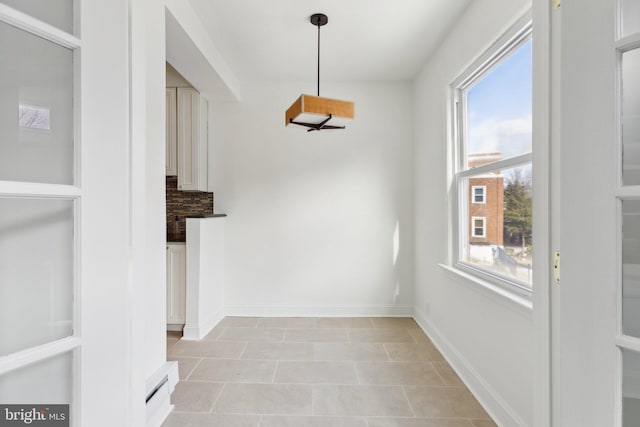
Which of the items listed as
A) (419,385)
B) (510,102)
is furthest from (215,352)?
(510,102)

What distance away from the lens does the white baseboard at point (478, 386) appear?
1.80 meters

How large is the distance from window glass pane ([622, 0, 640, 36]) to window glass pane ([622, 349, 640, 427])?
785 mm

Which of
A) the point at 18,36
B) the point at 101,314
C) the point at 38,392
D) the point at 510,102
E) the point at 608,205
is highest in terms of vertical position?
the point at 510,102

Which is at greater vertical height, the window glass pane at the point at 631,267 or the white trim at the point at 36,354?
the window glass pane at the point at 631,267

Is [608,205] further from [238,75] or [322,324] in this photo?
[238,75]

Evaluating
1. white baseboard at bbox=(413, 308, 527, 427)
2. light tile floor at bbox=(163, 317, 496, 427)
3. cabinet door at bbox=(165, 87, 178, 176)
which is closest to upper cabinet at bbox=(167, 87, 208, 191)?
cabinet door at bbox=(165, 87, 178, 176)

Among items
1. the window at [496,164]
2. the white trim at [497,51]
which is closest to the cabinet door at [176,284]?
the window at [496,164]

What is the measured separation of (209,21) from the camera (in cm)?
254

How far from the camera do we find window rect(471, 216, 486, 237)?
238 cm

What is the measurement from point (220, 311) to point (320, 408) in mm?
2046

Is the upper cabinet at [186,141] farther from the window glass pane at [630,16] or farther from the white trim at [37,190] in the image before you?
the window glass pane at [630,16]

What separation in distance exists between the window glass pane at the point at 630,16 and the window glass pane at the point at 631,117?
5 cm

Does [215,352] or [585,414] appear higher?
[585,414]

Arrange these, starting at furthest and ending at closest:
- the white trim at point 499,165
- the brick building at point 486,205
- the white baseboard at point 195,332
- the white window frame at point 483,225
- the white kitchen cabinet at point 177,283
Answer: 1. the white kitchen cabinet at point 177,283
2. the white baseboard at point 195,332
3. the white window frame at point 483,225
4. the brick building at point 486,205
5. the white trim at point 499,165
